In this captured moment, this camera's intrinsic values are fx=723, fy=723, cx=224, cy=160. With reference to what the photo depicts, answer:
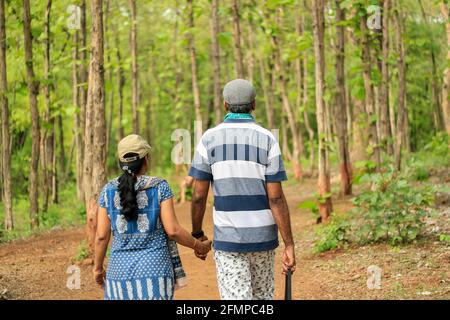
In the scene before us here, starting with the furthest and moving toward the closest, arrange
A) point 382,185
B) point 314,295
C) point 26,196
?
point 26,196, point 382,185, point 314,295

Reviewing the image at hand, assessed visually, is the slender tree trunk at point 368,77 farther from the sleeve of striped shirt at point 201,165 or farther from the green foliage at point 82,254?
the sleeve of striped shirt at point 201,165

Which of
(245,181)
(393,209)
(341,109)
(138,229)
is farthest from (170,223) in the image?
(341,109)

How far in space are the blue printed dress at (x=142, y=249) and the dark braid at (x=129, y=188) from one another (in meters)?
0.05

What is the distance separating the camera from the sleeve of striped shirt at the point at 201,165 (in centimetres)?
529

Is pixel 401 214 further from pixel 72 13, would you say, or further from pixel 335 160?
pixel 335 160

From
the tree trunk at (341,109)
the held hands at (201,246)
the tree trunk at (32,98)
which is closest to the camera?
the held hands at (201,246)

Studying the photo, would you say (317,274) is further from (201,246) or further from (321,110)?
(201,246)

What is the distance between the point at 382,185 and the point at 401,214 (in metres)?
0.48

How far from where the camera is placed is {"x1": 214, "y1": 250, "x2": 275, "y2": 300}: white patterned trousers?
520cm

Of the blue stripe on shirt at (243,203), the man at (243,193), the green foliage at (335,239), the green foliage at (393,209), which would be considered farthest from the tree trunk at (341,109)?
the blue stripe on shirt at (243,203)

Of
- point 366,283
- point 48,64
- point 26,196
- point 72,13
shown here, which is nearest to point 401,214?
point 366,283

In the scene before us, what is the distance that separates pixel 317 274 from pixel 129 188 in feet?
17.3
